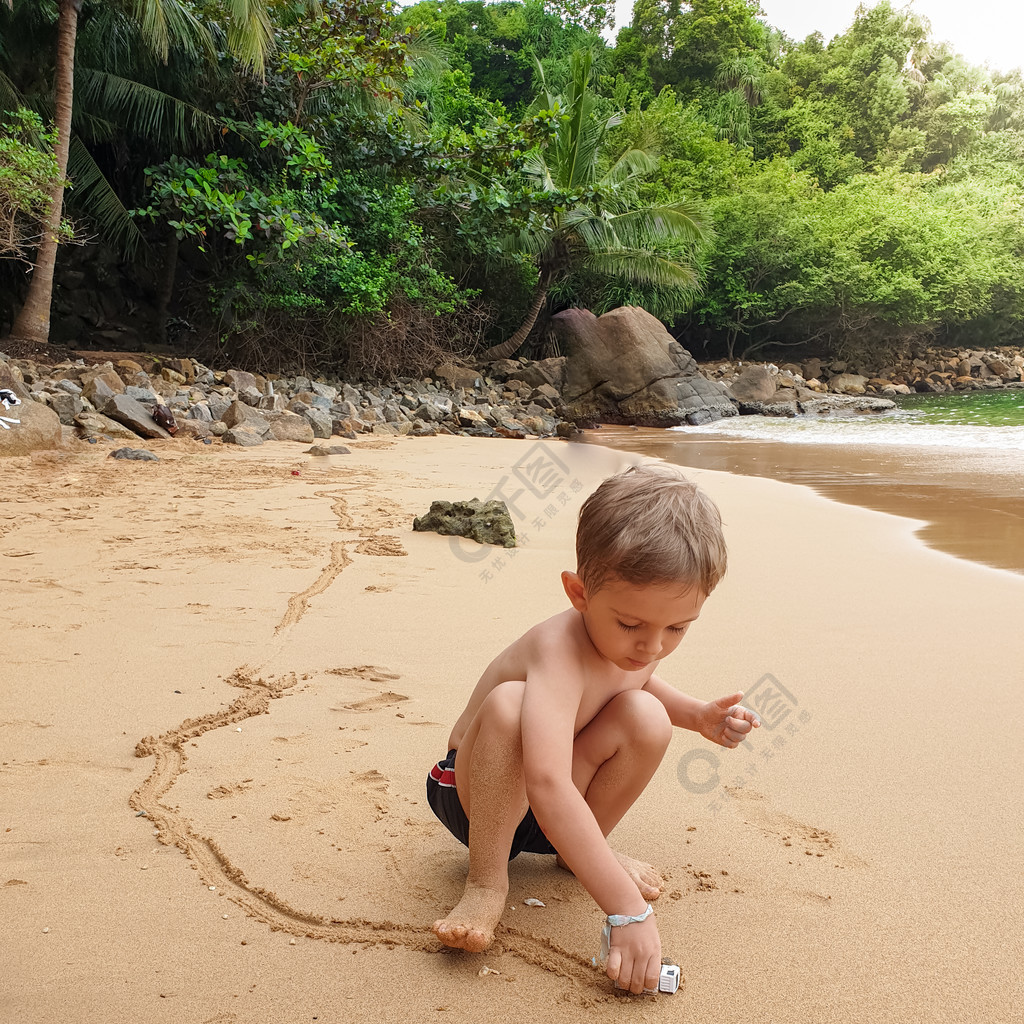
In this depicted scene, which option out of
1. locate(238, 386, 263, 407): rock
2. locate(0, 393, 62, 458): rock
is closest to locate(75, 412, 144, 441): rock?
locate(0, 393, 62, 458): rock

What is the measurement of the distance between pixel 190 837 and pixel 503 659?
68cm

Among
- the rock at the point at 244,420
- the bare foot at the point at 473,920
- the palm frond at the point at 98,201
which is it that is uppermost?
the palm frond at the point at 98,201

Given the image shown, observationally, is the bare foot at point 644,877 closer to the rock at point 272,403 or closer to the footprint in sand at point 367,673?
the footprint in sand at point 367,673

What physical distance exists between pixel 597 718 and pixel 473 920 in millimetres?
389

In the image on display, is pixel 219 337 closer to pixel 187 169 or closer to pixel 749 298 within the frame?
pixel 187 169

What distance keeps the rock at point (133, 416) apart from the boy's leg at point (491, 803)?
6.81 meters

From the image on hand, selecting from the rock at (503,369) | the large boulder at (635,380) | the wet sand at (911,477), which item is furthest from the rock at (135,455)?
the rock at (503,369)

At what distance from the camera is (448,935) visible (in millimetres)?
1298

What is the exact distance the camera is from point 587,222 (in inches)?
714

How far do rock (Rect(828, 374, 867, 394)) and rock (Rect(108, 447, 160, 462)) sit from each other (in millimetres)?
21826

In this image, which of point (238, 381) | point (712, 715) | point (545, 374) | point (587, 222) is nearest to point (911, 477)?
point (712, 715)

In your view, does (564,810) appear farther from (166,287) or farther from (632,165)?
(632,165)

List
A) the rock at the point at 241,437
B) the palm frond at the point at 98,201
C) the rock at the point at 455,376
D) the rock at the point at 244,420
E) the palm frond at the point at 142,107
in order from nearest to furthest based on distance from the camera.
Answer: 1. the rock at the point at 241,437
2. the rock at the point at 244,420
3. the palm frond at the point at 142,107
4. the palm frond at the point at 98,201
5. the rock at the point at 455,376

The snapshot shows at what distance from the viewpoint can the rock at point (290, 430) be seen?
848 cm
